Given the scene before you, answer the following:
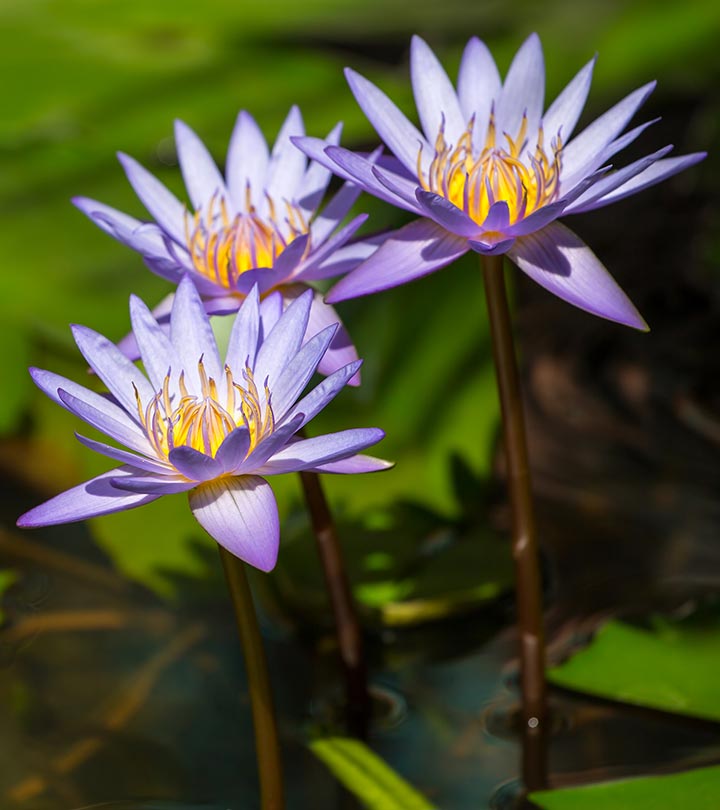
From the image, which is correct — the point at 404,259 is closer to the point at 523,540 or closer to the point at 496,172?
the point at 496,172

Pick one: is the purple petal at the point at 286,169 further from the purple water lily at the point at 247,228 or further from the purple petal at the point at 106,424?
the purple petal at the point at 106,424

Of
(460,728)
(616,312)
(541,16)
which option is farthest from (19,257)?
(541,16)

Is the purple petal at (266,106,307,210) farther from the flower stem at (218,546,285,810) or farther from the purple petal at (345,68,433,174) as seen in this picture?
the flower stem at (218,546,285,810)

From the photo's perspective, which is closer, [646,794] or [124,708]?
[646,794]

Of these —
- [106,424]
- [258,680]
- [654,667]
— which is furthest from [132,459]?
[654,667]

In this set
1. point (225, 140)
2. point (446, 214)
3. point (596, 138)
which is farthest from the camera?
point (225, 140)

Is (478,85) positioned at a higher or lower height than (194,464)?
higher

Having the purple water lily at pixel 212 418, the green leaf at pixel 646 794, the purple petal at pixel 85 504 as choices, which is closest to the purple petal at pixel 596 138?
the purple water lily at pixel 212 418
